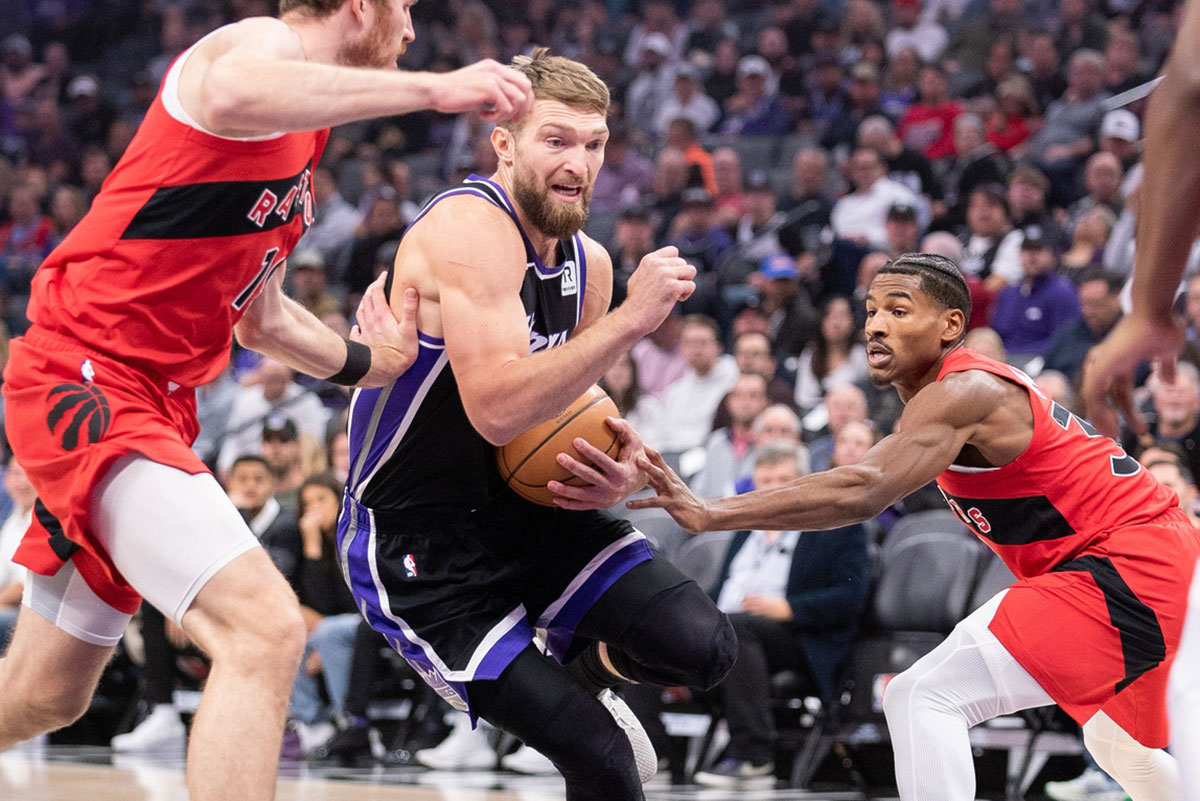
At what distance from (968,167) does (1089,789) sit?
6.08 metres

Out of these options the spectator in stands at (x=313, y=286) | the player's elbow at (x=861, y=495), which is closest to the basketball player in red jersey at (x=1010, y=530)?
the player's elbow at (x=861, y=495)

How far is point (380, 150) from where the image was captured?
15.9 m

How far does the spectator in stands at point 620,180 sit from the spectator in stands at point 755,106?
1.09m

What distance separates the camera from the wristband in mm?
3943

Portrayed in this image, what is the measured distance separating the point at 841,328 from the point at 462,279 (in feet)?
20.3

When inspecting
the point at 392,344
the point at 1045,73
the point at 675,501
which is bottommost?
the point at 675,501

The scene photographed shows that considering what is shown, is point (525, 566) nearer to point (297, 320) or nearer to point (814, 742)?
Result: point (297, 320)

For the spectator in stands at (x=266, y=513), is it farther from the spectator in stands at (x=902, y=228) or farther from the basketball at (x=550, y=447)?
A: the spectator in stands at (x=902, y=228)

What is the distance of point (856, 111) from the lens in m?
13.1

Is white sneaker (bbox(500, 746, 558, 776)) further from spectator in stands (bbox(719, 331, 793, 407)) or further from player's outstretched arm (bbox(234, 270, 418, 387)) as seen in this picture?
player's outstretched arm (bbox(234, 270, 418, 387))

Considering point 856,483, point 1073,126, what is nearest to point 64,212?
point 1073,126

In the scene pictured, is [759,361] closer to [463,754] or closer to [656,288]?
[463,754]

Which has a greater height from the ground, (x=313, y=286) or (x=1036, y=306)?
(x=1036, y=306)

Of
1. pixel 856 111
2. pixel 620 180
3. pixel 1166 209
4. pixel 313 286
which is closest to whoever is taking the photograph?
pixel 1166 209
